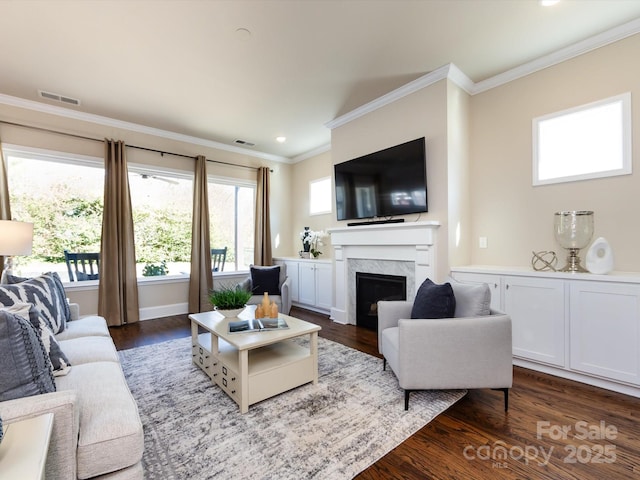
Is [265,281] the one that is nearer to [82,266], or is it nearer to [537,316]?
[82,266]

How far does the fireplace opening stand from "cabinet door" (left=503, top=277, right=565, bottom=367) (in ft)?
3.78

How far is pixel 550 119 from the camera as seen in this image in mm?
2996

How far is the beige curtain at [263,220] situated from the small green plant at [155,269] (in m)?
1.51

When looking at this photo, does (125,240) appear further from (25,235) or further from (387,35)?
(387,35)

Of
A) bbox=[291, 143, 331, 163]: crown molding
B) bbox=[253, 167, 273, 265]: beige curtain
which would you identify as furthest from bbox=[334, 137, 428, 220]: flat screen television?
bbox=[253, 167, 273, 265]: beige curtain

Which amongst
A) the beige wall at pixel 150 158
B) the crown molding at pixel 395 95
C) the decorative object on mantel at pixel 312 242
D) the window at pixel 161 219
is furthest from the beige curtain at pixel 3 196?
the crown molding at pixel 395 95

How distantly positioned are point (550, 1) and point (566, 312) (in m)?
2.42

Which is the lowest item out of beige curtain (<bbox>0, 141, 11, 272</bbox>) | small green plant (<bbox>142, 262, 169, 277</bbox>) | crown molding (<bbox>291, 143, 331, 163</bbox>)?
small green plant (<bbox>142, 262, 169, 277</bbox>)

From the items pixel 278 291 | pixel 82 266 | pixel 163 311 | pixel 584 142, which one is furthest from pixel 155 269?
pixel 584 142

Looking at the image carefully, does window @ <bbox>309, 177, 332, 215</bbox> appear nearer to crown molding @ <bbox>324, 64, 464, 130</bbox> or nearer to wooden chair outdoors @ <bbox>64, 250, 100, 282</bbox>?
crown molding @ <bbox>324, 64, 464, 130</bbox>

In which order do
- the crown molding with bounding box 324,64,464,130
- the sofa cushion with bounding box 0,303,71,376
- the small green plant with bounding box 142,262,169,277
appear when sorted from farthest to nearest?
the small green plant with bounding box 142,262,169,277
the crown molding with bounding box 324,64,464,130
the sofa cushion with bounding box 0,303,71,376

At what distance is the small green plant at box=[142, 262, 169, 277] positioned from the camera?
4.71 m

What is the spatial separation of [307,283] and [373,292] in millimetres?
1425

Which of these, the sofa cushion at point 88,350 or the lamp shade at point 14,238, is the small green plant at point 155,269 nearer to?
the lamp shade at point 14,238
